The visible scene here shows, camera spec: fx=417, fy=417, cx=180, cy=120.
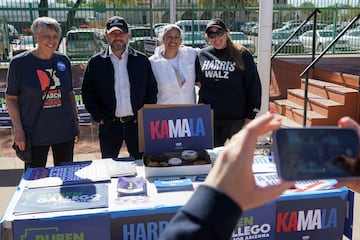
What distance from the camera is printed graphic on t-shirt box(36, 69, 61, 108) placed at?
2969mm

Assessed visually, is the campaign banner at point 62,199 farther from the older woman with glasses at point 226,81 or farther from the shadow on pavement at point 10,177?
the shadow on pavement at point 10,177

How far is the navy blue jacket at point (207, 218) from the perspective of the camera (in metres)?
0.73

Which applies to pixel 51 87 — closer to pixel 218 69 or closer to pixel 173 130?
pixel 173 130

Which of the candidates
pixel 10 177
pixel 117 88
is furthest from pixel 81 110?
pixel 117 88

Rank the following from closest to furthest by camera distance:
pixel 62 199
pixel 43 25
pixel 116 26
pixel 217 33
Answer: pixel 62 199, pixel 43 25, pixel 116 26, pixel 217 33

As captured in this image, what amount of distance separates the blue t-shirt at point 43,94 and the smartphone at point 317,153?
2.47 meters

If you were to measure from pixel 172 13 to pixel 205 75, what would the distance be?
336 cm

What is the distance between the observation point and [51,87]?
301cm

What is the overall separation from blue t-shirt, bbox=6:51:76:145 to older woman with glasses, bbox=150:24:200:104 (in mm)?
742

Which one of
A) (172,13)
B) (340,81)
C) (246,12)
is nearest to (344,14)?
(246,12)

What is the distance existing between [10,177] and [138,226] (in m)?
3.12

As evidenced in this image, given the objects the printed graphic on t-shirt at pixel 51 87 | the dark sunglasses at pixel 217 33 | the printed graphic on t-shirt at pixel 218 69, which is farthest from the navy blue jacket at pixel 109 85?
the dark sunglasses at pixel 217 33

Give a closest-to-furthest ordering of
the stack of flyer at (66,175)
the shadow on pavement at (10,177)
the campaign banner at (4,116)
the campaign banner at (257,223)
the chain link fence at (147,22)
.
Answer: the campaign banner at (257,223), the stack of flyer at (66,175), the shadow on pavement at (10,177), the campaign banner at (4,116), the chain link fence at (147,22)

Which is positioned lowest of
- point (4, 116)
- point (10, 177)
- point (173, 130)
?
point (10, 177)
